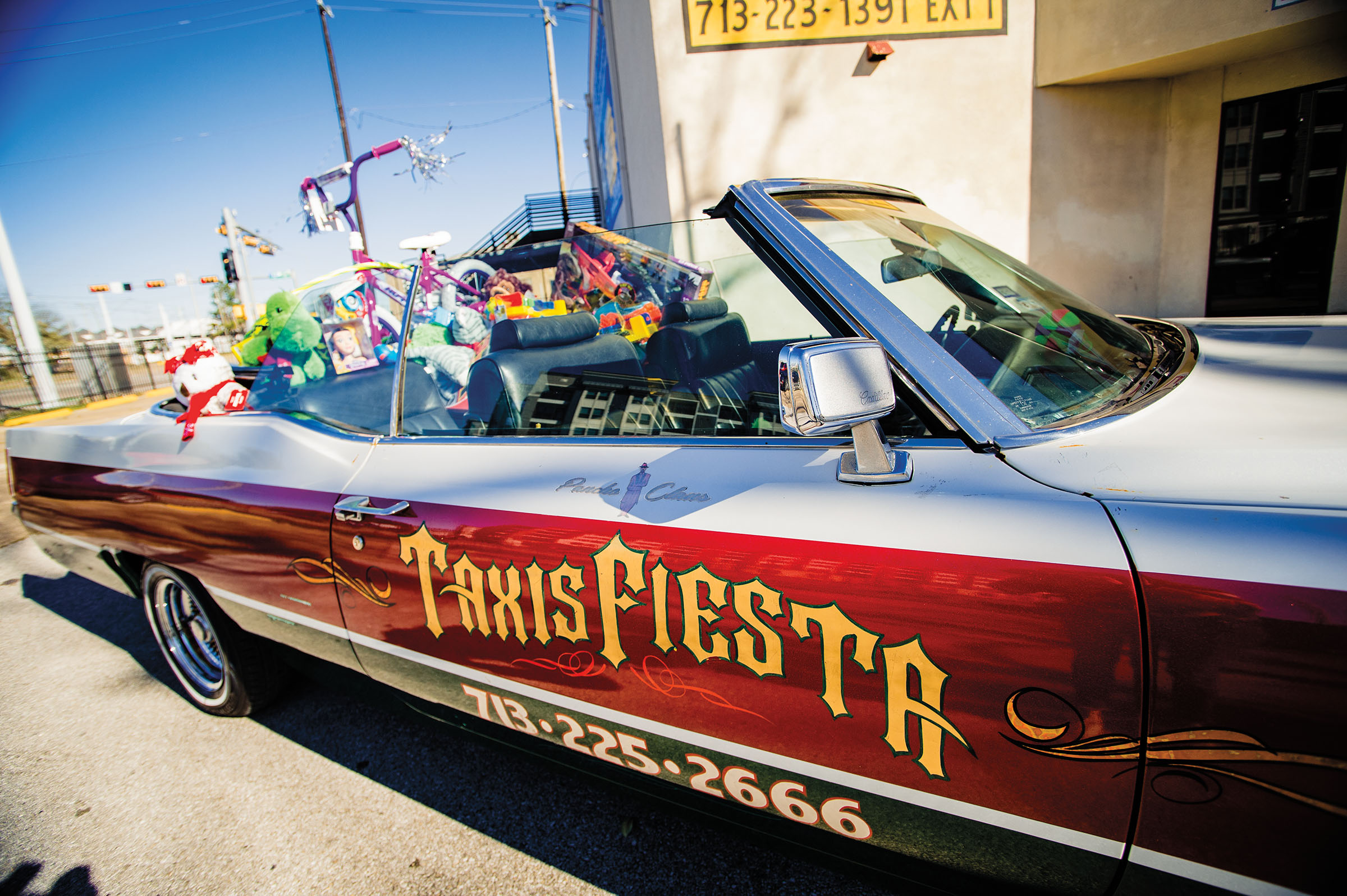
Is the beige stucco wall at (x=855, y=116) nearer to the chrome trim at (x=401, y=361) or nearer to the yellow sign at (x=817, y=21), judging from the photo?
the yellow sign at (x=817, y=21)

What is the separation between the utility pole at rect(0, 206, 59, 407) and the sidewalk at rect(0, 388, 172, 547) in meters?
0.82

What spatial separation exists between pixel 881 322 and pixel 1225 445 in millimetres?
571

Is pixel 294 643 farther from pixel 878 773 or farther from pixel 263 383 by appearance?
pixel 878 773

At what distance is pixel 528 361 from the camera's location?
185 centimetres

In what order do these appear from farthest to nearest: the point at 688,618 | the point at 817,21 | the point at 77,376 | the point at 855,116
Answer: the point at 77,376 < the point at 855,116 < the point at 817,21 < the point at 688,618

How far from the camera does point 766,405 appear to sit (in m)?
1.45

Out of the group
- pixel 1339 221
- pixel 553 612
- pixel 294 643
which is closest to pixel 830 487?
pixel 553 612

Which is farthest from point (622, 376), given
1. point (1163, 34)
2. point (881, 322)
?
point (1163, 34)

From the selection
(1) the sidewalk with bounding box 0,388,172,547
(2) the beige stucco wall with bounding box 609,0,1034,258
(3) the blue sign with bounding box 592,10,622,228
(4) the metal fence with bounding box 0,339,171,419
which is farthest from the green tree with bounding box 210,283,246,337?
(2) the beige stucco wall with bounding box 609,0,1034,258

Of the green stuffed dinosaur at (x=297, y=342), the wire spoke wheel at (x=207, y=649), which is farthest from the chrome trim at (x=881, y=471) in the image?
the wire spoke wheel at (x=207, y=649)

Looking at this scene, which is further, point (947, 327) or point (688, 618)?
point (947, 327)

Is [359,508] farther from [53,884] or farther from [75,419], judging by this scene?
[75,419]

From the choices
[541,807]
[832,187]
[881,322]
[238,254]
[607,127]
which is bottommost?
[541,807]

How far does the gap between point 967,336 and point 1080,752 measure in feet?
2.76
